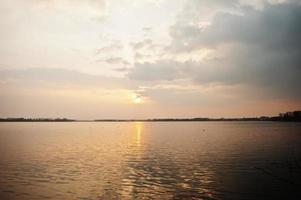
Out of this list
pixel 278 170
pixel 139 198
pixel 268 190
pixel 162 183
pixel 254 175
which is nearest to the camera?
pixel 139 198

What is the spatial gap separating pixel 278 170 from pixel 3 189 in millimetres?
31605

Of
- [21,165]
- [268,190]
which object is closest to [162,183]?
[268,190]

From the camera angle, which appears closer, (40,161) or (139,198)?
(139,198)

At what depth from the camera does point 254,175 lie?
3984 cm

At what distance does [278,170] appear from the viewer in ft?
142

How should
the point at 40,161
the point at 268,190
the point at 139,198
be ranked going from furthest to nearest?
the point at 40,161, the point at 268,190, the point at 139,198

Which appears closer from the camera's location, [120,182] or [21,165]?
[120,182]

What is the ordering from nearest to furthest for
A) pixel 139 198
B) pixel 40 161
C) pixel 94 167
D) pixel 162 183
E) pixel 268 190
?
pixel 139 198
pixel 268 190
pixel 162 183
pixel 94 167
pixel 40 161

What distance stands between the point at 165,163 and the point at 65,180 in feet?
58.2

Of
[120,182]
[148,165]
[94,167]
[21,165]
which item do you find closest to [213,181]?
[120,182]

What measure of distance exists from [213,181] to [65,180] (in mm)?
15626

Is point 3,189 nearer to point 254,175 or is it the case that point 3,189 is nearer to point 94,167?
point 94,167

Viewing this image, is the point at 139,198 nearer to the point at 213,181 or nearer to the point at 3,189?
the point at 213,181

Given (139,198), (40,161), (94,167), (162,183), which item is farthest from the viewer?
(40,161)
